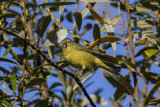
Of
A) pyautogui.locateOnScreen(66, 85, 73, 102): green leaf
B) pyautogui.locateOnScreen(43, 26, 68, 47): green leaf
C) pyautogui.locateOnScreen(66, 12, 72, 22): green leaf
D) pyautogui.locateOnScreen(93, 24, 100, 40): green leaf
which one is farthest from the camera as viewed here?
pyautogui.locateOnScreen(66, 12, 72, 22): green leaf

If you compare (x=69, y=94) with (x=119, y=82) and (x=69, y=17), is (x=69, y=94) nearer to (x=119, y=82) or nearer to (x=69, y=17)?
(x=119, y=82)

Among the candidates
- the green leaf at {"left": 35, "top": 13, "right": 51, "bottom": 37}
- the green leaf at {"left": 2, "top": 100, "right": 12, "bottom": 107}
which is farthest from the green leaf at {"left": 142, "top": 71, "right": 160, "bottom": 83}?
the green leaf at {"left": 2, "top": 100, "right": 12, "bottom": 107}

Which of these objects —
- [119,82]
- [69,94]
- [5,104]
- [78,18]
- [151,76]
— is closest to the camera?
[5,104]

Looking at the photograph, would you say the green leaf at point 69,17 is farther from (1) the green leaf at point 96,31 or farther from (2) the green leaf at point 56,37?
(1) the green leaf at point 96,31

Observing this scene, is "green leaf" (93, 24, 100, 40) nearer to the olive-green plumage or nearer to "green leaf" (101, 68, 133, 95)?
"green leaf" (101, 68, 133, 95)

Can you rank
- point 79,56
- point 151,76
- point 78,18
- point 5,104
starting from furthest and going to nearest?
point 79,56
point 78,18
point 151,76
point 5,104

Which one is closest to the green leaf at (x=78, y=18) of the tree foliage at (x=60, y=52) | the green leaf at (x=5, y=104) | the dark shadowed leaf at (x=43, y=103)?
the tree foliage at (x=60, y=52)

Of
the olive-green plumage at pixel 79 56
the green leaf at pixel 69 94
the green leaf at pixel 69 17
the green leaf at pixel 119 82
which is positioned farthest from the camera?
the green leaf at pixel 69 17

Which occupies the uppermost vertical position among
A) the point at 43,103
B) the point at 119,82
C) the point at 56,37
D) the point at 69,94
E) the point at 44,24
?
the point at 44,24

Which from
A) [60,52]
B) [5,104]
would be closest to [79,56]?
[60,52]

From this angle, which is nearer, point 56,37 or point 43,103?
point 43,103

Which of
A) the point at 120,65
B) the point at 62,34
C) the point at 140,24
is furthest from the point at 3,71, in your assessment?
the point at 140,24

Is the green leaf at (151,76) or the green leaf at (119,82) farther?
the green leaf at (151,76)

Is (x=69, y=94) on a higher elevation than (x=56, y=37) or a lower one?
lower
